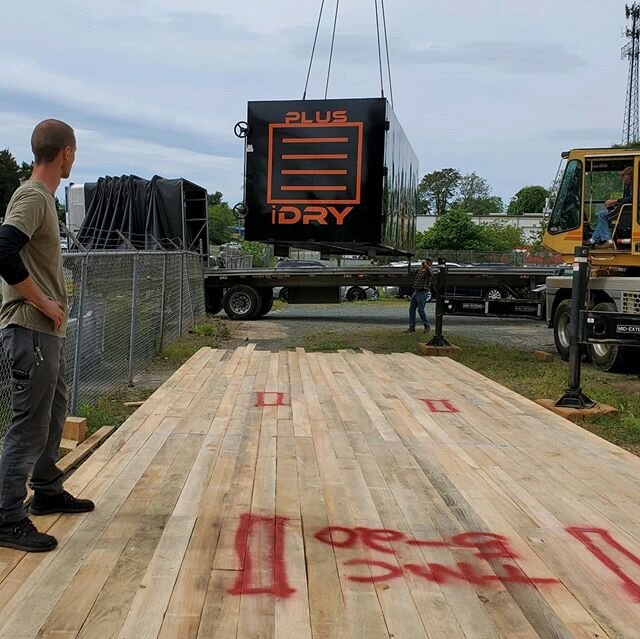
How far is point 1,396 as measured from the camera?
553 centimetres

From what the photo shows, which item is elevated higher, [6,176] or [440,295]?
[6,176]

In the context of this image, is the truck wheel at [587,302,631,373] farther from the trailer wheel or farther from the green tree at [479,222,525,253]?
the green tree at [479,222,525,253]

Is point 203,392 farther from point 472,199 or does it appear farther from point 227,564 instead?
point 472,199

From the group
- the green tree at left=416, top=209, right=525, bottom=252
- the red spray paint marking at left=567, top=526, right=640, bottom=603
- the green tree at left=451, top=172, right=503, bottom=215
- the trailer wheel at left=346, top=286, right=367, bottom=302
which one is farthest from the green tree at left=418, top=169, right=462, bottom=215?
the red spray paint marking at left=567, top=526, right=640, bottom=603

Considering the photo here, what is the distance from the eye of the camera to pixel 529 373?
431 inches

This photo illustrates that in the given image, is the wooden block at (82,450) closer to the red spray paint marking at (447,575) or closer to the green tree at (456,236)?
the red spray paint marking at (447,575)

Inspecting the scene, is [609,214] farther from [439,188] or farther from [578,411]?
[439,188]

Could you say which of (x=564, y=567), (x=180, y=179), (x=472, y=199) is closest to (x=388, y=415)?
(x=564, y=567)

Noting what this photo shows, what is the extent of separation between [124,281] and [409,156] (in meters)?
5.54

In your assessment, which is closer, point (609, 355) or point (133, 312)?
point (133, 312)

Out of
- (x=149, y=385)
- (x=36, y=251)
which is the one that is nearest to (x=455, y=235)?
(x=149, y=385)

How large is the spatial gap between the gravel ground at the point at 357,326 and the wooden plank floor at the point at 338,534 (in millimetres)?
8499

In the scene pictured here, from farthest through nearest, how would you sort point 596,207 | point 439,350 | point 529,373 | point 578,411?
point 439,350 → point 596,207 → point 529,373 → point 578,411

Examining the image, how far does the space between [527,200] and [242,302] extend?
95.0 m
